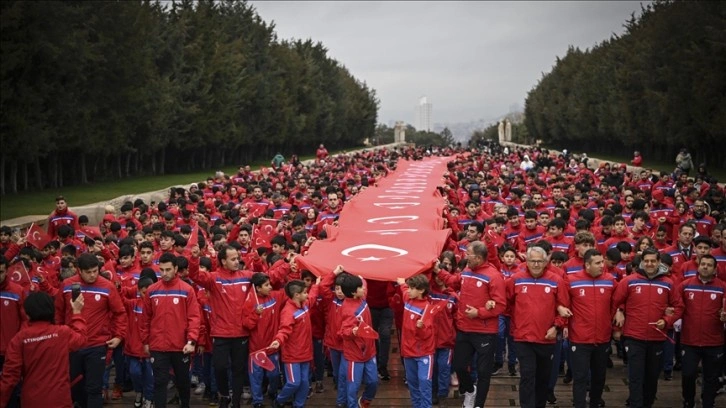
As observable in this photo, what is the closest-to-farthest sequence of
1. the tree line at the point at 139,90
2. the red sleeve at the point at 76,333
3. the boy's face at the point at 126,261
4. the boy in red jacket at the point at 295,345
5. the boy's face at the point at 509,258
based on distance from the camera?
the red sleeve at the point at 76,333, the boy in red jacket at the point at 295,345, the boy's face at the point at 509,258, the boy's face at the point at 126,261, the tree line at the point at 139,90

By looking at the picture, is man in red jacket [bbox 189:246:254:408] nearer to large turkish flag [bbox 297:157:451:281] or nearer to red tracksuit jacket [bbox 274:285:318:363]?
red tracksuit jacket [bbox 274:285:318:363]

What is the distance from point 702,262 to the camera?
7898 millimetres

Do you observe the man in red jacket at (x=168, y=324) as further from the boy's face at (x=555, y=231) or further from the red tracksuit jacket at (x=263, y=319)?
the boy's face at (x=555, y=231)

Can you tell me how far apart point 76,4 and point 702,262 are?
31.4 m

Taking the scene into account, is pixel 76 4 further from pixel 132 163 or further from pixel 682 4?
pixel 682 4

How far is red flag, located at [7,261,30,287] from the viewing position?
27.3ft

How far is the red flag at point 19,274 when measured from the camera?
27.3ft

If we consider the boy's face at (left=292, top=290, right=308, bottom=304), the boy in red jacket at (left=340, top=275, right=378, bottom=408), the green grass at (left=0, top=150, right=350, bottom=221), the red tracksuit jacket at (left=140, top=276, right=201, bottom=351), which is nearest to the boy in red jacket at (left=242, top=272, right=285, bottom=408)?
the boy's face at (left=292, top=290, right=308, bottom=304)

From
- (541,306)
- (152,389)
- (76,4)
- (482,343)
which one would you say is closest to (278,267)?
(152,389)

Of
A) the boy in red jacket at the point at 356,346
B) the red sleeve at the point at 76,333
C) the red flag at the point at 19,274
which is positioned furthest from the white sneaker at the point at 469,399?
the red flag at the point at 19,274

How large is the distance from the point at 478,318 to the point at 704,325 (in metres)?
2.48

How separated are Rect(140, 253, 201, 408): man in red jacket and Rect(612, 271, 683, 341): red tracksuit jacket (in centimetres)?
474

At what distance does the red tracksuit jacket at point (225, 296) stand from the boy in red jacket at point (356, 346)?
116 centimetres

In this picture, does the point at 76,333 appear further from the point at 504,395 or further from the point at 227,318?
the point at 504,395
